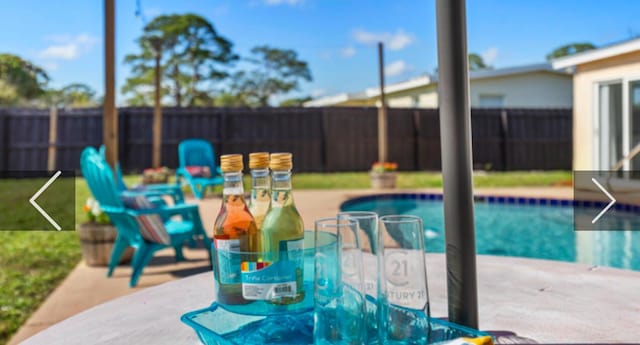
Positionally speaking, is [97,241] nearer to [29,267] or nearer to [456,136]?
[29,267]

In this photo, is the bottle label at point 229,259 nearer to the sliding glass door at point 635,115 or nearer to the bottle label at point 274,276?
the bottle label at point 274,276

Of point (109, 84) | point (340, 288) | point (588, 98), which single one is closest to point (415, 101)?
point (588, 98)

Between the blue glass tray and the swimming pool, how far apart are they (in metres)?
3.68

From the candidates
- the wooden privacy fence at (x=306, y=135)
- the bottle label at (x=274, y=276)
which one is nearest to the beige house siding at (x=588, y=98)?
the wooden privacy fence at (x=306, y=135)

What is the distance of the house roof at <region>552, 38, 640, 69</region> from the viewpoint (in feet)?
23.1

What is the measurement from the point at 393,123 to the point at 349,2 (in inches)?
431

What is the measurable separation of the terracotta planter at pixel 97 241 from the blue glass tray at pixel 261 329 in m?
2.91

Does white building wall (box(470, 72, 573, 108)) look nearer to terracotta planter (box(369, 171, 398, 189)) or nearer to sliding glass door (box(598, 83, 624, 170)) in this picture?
sliding glass door (box(598, 83, 624, 170))

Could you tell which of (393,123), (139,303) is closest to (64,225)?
(139,303)

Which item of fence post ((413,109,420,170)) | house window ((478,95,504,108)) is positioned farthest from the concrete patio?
house window ((478,95,504,108))

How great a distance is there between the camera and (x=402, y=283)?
2.29ft

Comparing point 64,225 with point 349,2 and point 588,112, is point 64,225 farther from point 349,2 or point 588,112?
point 349,2

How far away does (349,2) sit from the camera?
21.6 m

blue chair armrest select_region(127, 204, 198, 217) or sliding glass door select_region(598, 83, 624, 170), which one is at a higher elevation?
sliding glass door select_region(598, 83, 624, 170)
